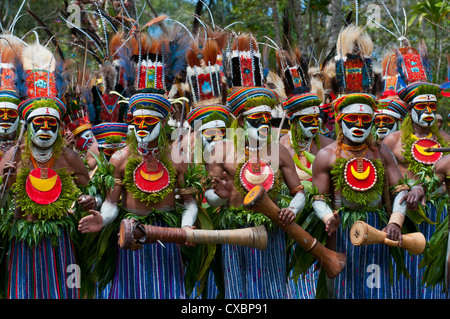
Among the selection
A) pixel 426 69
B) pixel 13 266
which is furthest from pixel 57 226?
pixel 426 69

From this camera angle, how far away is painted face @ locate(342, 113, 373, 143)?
19.6ft

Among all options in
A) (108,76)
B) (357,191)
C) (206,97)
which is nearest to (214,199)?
(357,191)

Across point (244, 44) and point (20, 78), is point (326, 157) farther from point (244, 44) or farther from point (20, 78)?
point (20, 78)

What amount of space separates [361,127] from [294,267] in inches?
52.3

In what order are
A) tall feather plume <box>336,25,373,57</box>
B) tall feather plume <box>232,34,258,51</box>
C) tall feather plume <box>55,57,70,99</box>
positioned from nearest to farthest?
1. tall feather plume <box>55,57,70,99</box>
2. tall feather plume <box>336,25,373,57</box>
3. tall feather plume <box>232,34,258,51</box>

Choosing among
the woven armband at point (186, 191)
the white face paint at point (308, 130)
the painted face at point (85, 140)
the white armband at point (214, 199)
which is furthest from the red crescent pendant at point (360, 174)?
the painted face at point (85, 140)

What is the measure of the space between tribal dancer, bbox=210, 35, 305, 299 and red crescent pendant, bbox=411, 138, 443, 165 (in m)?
1.84

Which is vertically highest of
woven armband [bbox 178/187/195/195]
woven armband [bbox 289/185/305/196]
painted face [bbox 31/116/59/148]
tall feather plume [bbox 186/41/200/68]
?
tall feather plume [bbox 186/41/200/68]

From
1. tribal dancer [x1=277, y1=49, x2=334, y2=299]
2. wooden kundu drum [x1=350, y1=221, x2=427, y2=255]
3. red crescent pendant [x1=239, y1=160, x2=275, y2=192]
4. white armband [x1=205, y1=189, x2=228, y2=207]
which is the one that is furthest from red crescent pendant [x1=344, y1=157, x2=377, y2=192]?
tribal dancer [x1=277, y1=49, x2=334, y2=299]

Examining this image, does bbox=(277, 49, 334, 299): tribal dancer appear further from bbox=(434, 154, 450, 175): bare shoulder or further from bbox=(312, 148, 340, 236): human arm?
bbox=(434, 154, 450, 175): bare shoulder

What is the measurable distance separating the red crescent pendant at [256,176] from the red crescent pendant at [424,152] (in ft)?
6.62

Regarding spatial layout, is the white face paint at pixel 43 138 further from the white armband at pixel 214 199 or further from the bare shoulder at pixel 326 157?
the bare shoulder at pixel 326 157

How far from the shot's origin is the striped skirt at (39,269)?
5875 millimetres

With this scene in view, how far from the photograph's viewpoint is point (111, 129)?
7082 millimetres
